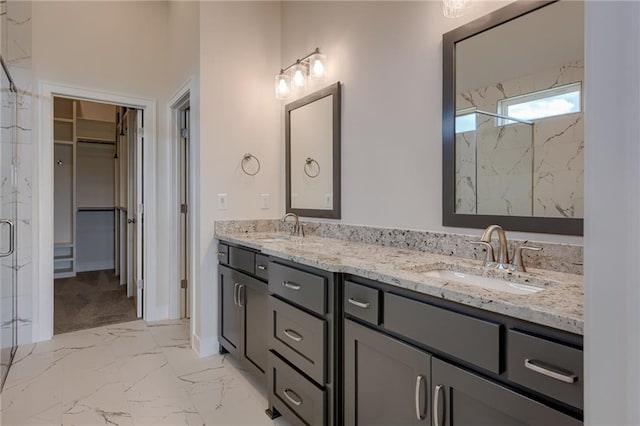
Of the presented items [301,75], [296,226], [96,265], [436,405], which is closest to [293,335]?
[436,405]

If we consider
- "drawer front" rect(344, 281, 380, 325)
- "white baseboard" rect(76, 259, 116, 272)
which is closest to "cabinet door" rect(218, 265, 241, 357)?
"drawer front" rect(344, 281, 380, 325)

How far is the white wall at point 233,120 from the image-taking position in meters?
2.62

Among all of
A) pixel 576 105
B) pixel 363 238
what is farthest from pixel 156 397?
pixel 576 105

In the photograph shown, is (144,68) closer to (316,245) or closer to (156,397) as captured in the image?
(316,245)

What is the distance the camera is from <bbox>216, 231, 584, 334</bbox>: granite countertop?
0.86m

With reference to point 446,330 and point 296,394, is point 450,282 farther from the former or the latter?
point 296,394

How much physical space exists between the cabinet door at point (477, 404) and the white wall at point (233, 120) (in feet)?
6.50

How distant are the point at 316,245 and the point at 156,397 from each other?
50.8 inches

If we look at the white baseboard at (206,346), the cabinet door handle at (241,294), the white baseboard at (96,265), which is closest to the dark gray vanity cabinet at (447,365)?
the cabinet door handle at (241,294)

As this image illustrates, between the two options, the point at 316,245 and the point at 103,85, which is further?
the point at 103,85

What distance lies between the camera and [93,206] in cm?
547

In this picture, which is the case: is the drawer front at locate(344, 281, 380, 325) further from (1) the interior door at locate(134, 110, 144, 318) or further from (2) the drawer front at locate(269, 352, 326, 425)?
(1) the interior door at locate(134, 110, 144, 318)

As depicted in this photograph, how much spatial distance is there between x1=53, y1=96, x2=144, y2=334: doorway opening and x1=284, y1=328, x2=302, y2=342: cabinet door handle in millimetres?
2657

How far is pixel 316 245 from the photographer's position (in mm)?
2135
